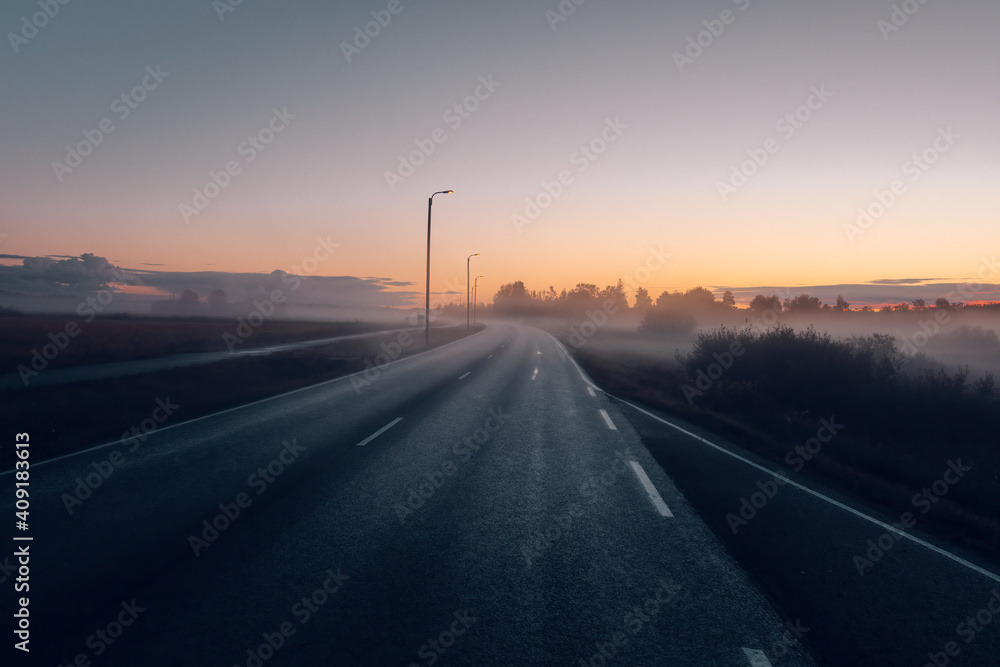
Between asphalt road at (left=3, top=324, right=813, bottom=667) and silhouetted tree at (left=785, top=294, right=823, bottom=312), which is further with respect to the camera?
silhouetted tree at (left=785, top=294, right=823, bottom=312)

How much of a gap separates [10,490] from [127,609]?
442 centimetres

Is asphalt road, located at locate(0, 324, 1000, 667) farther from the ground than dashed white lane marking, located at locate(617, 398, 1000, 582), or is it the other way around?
asphalt road, located at locate(0, 324, 1000, 667)

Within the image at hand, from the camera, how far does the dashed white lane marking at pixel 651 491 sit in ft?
20.4

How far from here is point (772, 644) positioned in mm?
3615

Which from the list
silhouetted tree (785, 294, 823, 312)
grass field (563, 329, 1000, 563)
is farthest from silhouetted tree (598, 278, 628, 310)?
grass field (563, 329, 1000, 563)

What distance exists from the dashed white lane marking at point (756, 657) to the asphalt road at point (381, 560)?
0.03 m

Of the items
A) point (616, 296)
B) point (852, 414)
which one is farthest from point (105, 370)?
point (616, 296)

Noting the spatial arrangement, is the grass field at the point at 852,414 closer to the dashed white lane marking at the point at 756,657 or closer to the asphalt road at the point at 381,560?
the asphalt road at the point at 381,560

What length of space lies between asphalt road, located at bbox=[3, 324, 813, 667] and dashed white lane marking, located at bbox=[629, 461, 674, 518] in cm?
5

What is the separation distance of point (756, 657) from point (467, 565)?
2.41m

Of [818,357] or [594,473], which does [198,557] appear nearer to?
→ [594,473]

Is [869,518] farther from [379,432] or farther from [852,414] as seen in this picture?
[852,414]

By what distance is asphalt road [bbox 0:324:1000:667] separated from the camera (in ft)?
11.8

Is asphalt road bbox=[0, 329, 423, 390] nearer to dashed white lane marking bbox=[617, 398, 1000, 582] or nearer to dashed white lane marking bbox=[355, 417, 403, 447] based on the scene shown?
dashed white lane marking bbox=[355, 417, 403, 447]
